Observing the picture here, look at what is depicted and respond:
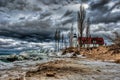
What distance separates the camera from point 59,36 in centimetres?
11438

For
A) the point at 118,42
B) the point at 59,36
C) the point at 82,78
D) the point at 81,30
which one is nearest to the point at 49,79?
the point at 82,78

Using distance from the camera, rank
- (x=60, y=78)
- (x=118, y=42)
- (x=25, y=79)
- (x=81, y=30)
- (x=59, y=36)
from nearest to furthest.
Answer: (x=25, y=79) → (x=60, y=78) → (x=118, y=42) → (x=81, y=30) → (x=59, y=36)

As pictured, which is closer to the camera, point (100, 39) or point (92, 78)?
point (92, 78)

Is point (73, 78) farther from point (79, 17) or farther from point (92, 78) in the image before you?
point (79, 17)

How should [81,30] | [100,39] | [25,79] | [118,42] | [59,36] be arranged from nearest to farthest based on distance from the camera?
[25,79], [118,42], [81,30], [59,36], [100,39]

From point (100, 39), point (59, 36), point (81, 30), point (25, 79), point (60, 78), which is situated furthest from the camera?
point (100, 39)

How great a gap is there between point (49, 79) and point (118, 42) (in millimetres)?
30023

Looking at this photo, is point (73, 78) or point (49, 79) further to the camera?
point (73, 78)

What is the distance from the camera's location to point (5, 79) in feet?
36.7

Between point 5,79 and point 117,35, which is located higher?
point 117,35

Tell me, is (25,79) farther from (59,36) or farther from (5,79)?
(59,36)

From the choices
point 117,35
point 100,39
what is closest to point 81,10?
point 117,35

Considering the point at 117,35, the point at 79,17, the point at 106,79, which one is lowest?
the point at 106,79

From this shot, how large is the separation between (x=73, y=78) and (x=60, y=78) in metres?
0.61
